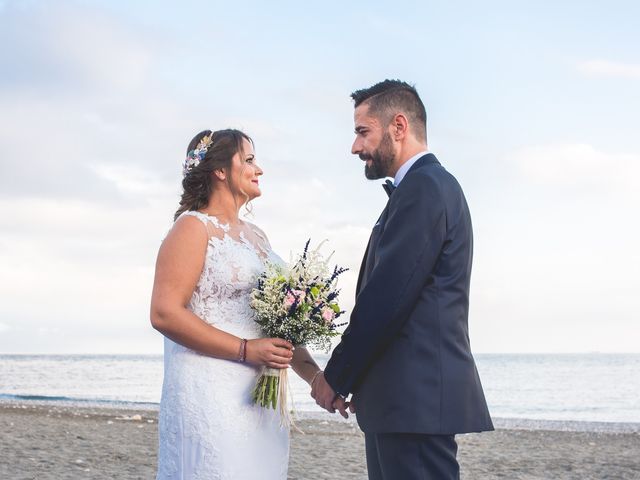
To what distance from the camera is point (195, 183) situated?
13.1 ft

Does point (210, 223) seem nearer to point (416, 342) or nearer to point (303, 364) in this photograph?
point (303, 364)

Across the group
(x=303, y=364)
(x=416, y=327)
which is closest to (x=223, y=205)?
(x=303, y=364)

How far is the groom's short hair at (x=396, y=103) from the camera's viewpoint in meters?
3.79

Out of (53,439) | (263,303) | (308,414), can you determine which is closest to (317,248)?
(263,303)

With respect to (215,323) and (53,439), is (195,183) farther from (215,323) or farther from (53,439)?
(53,439)

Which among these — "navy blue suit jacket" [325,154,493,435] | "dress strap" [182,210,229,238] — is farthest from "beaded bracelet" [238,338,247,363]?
"dress strap" [182,210,229,238]

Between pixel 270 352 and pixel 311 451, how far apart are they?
7.99 metres

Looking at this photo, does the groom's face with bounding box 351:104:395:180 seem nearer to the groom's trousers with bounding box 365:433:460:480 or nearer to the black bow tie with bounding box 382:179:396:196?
the black bow tie with bounding box 382:179:396:196

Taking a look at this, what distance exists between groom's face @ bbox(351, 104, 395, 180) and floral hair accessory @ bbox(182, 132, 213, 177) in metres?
0.72

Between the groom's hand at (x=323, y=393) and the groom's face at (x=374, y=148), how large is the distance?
0.97 meters

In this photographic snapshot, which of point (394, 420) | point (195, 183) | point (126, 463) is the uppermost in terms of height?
point (195, 183)

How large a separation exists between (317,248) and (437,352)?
769 mm

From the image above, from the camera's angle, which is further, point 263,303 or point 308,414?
point 308,414

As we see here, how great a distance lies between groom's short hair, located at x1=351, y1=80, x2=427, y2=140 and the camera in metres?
3.79
